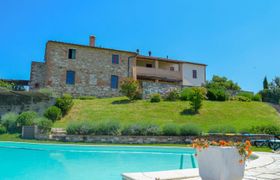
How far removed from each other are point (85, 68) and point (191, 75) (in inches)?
531

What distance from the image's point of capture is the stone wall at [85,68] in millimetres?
24109

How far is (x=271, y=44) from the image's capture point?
1862 centimetres

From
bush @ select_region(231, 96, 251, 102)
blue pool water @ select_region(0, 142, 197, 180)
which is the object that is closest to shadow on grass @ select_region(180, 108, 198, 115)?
bush @ select_region(231, 96, 251, 102)

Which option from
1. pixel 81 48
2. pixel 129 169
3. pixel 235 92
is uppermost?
pixel 81 48

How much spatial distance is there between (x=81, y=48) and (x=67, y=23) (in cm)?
392

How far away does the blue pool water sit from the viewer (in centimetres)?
662

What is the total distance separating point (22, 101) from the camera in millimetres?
19172

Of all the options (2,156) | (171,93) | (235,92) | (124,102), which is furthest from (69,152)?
(235,92)

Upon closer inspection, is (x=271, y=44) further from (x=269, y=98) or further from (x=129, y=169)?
(x=129, y=169)

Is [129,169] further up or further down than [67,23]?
further down

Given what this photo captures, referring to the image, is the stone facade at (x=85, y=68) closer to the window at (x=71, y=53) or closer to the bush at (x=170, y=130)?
the window at (x=71, y=53)

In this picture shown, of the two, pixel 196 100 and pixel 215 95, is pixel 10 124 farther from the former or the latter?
pixel 215 95

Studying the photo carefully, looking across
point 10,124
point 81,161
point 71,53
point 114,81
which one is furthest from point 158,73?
point 81,161

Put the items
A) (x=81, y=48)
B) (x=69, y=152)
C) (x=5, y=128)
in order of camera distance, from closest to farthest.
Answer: (x=69, y=152) < (x=5, y=128) < (x=81, y=48)
